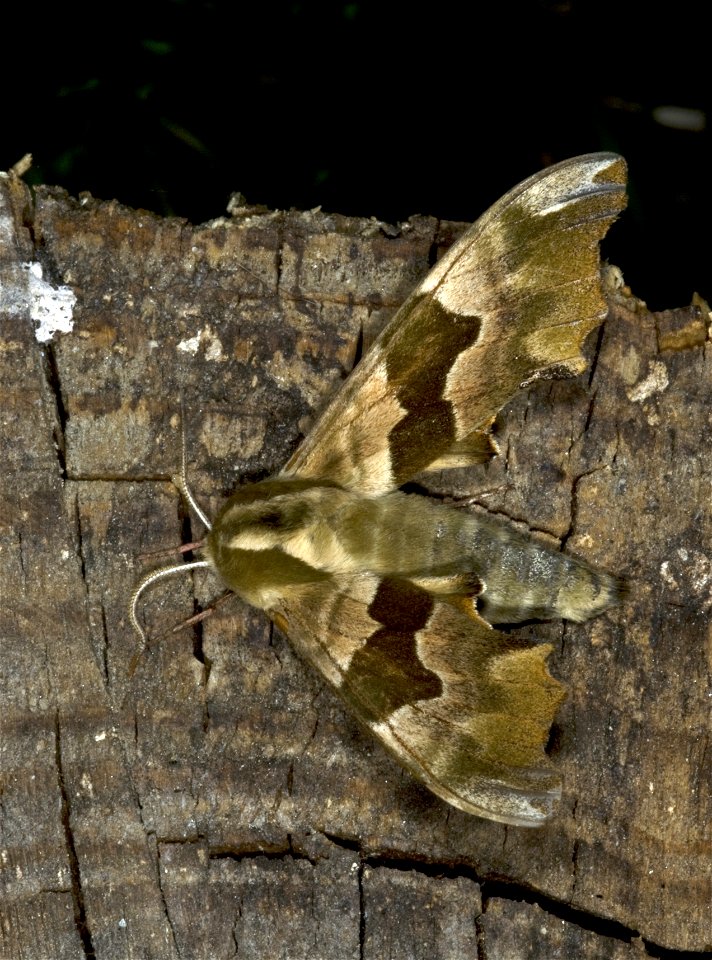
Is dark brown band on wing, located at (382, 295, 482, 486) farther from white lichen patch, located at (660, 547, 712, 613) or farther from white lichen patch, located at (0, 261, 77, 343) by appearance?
white lichen patch, located at (0, 261, 77, 343)

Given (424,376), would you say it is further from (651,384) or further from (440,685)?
(440,685)

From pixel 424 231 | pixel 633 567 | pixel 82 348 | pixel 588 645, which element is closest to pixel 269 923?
pixel 588 645

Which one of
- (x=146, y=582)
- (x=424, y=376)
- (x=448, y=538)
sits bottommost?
(x=146, y=582)

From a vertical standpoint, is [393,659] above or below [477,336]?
below

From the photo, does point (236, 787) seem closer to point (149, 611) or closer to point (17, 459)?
point (149, 611)

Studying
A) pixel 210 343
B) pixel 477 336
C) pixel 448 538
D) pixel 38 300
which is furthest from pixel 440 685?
pixel 38 300

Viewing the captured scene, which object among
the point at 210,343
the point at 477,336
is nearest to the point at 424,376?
the point at 477,336

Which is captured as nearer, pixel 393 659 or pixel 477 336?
pixel 393 659
